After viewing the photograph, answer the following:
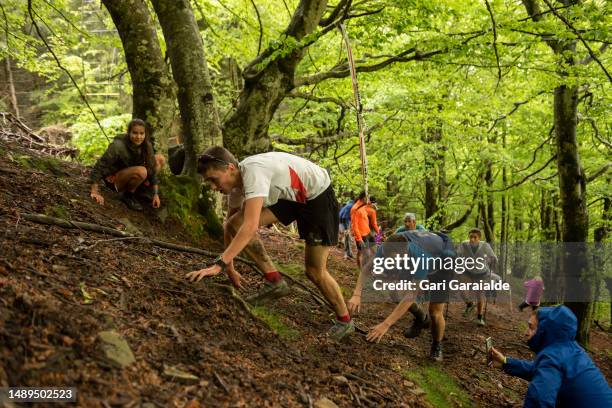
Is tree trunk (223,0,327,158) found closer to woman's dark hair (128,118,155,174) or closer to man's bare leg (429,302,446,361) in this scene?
woman's dark hair (128,118,155,174)

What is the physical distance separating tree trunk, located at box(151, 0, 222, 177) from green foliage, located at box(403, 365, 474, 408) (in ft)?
13.9

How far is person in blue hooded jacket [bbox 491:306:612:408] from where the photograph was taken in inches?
138

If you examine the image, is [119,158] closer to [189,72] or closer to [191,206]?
[191,206]

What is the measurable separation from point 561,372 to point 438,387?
4.42 feet

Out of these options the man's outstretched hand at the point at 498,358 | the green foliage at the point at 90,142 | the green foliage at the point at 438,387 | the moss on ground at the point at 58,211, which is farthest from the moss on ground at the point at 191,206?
the green foliage at the point at 90,142

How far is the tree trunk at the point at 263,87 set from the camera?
6.84m

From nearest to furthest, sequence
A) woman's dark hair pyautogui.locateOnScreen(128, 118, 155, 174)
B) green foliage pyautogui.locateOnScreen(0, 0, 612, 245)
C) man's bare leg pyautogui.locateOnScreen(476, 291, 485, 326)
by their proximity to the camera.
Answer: woman's dark hair pyautogui.locateOnScreen(128, 118, 155, 174) < green foliage pyautogui.locateOnScreen(0, 0, 612, 245) < man's bare leg pyautogui.locateOnScreen(476, 291, 485, 326)

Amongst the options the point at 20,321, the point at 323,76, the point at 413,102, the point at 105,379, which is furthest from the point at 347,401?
the point at 413,102

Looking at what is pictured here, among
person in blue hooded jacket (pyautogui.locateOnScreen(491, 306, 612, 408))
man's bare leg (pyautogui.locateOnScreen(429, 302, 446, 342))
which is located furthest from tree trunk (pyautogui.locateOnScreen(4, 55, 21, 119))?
person in blue hooded jacket (pyautogui.locateOnScreen(491, 306, 612, 408))

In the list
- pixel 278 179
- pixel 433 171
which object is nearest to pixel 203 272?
pixel 278 179

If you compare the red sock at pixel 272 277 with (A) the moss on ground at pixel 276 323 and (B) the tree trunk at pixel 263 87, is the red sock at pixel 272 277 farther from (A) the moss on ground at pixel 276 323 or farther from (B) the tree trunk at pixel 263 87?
(B) the tree trunk at pixel 263 87

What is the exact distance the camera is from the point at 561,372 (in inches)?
142

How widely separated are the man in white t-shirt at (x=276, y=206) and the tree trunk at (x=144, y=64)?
102 inches

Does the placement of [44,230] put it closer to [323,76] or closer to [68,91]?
[323,76]
